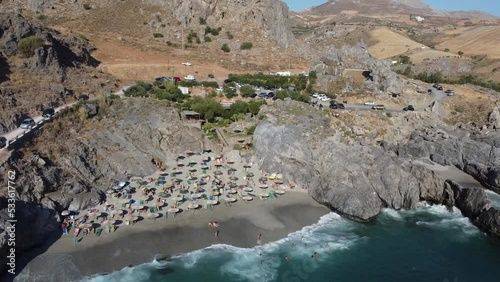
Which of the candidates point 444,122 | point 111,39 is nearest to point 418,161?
point 444,122

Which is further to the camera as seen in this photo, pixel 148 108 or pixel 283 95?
pixel 283 95

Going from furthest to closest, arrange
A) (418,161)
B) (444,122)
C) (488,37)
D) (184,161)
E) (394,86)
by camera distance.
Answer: (488,37)
(394,86)
(444,122)
(418,161)
(184,161)

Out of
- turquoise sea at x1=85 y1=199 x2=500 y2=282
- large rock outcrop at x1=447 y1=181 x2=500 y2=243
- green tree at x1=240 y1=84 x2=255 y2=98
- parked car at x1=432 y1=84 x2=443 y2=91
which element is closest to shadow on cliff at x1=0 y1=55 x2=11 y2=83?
green tree at x1=240 y1=84 x2=255 y2=98

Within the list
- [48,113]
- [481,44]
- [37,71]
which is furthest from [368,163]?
[481,44]

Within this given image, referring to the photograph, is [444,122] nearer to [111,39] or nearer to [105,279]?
[105,279]

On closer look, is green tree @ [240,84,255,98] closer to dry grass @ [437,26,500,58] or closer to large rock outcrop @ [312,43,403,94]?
large rock outcrop @ [312,43,403,94]

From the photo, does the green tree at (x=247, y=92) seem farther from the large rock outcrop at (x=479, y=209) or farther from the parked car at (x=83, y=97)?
the large rock outcrop at (x=479, y=209)

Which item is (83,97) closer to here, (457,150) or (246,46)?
(246,46)
